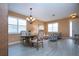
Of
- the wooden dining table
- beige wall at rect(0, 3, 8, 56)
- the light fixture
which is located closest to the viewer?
beige wall at rect(0, 3, 8, 56)

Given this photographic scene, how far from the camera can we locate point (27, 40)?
3473mm

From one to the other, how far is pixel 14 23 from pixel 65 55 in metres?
1.52

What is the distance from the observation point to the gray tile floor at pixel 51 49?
3.27 metres

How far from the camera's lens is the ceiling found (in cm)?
325

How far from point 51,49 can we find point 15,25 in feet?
3.68

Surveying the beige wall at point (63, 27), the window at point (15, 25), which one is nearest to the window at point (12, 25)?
the window at point (15, 25)

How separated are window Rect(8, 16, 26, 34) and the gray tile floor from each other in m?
0.38

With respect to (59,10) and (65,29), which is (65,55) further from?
(59,10)

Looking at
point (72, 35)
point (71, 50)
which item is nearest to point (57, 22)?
point (72, 35)

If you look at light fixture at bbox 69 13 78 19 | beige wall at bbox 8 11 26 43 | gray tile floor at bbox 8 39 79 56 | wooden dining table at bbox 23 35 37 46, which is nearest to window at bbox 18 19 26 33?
beige wall at bbox 8 11 26 43

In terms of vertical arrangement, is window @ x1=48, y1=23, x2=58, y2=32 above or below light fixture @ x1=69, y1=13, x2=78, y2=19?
below

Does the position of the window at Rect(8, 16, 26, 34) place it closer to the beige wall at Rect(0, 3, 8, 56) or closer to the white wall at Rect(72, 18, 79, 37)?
the beige wall at Rect(0, 3, 8, 56)

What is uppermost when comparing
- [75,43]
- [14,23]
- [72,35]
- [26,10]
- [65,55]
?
[26,10]

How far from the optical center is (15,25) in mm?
3342
